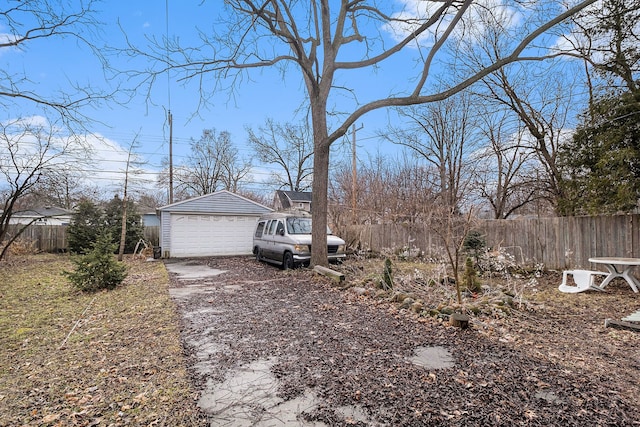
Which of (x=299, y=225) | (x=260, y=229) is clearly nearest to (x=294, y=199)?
(x=260, y=229)

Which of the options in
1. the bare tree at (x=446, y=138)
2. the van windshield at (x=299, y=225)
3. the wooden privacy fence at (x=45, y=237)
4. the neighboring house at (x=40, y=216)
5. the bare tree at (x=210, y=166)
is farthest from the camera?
the bare tree at (x=210, y=166)

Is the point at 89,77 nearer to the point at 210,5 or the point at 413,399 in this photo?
the point at 210,5

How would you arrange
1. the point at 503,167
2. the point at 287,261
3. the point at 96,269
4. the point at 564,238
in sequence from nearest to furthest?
the point at 96,269 → the point at 564,238 → the point at 287,261 → the point at 503,167

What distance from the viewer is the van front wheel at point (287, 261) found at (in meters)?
10.3

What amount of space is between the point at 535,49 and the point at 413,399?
9.34 meters

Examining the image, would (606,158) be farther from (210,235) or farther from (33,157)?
(33,157)

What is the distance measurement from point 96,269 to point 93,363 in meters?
4.74

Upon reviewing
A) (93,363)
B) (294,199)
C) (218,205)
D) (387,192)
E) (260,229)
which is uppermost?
(294,199)

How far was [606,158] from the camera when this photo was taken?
695 cm

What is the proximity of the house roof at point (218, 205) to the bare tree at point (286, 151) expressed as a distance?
12.4 metres

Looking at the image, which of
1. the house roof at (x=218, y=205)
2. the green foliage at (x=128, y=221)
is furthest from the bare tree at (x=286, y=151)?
the green foliage at (x=128, y=221)

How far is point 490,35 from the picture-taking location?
36.0 ft

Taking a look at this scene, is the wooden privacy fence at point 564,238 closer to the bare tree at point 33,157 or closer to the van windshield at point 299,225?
the van windshield at point 299,225

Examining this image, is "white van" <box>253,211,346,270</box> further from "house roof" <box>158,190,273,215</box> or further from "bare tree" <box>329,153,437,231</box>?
"house roof" <box>158,190,273,215</box>
